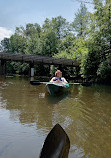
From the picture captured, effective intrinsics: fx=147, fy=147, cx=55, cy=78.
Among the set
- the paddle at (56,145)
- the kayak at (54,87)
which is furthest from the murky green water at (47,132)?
the kayak at (54,87)

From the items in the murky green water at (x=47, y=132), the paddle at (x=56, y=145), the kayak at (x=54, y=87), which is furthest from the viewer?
the kayak at (x=54, y=87)

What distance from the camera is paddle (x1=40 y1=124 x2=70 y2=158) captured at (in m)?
1.43

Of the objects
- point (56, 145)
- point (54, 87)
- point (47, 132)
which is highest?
point (56, 145)

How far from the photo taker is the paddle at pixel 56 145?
56.5 inches

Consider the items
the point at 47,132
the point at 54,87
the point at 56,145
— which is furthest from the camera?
the point at 54,87

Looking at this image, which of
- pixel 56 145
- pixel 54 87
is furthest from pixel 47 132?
pixel 54 87

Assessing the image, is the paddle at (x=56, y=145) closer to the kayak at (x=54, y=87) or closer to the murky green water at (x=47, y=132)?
the murky green water at (x=47, y=132)

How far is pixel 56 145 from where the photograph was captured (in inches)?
59.4

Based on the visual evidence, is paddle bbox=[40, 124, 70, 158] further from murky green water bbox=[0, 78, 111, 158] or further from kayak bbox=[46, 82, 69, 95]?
kayak bbox=[46, 82, 69, 95]

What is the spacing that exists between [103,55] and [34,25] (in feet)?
139

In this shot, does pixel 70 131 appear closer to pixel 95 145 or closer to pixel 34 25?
pixel 95 145

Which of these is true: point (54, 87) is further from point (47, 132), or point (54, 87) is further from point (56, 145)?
point (56, 145)

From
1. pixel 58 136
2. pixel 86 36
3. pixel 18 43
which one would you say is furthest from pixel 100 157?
pixel 18 43

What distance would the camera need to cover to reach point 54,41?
41.3 m
